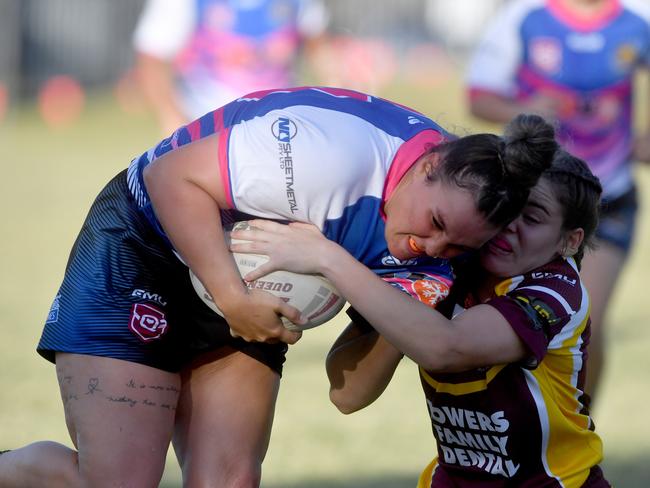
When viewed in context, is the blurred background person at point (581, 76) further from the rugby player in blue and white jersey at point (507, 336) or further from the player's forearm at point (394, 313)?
the player's forearm at point (394, 313)

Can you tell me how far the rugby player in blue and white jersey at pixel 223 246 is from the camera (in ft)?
10.8

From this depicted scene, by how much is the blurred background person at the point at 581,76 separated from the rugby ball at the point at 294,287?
9.86 ft

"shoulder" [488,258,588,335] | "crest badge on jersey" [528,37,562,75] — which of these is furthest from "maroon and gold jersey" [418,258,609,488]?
"crest badge on jersey" [528,37,562,75]

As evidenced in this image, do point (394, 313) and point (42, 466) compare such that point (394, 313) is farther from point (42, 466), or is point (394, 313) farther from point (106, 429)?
point (42, 466)

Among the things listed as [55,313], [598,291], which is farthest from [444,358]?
[598,291]

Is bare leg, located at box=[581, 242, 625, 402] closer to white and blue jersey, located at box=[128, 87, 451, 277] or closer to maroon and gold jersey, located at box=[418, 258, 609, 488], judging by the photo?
maroon and gold jersey, located at box=[418, 258, 609, 488]

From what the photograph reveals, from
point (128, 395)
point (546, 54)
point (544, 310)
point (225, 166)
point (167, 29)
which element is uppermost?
point (225, 166)

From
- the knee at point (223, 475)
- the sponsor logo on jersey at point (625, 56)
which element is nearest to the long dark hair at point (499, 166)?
the knee at point (223, 475)

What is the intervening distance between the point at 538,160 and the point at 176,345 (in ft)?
4.52

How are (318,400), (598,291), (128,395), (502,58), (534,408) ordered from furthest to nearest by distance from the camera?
1. (318,400)
2. (502,58)
3. (598,291)
4. (128,395)
5. (534,408)

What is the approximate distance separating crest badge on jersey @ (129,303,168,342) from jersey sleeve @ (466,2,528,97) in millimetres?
3243

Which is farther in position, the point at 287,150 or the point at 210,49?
the point at 210,49

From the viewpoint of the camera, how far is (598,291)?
19.4 feet

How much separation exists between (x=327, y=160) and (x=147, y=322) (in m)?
0.89
